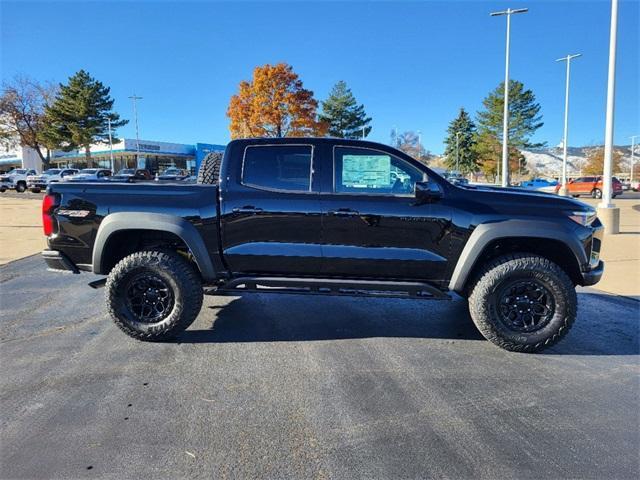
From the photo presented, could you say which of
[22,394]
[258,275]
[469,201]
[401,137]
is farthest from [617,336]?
[401,137]

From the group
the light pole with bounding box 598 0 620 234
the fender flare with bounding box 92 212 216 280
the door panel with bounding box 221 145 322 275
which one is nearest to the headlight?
the door panel with bounding box 221 145 322 275

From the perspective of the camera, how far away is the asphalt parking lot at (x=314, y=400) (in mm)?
2525

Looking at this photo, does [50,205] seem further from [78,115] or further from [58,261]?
[78,115]

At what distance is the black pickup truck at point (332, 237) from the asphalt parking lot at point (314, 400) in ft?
1.63

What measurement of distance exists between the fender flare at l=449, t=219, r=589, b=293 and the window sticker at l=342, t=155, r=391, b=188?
0.95m

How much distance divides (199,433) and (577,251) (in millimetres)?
3463

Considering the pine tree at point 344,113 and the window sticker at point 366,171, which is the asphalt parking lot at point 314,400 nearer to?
the window sticker at point 366,171

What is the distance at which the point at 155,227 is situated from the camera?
4113 mm

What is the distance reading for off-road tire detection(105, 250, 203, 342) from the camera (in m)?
4.16

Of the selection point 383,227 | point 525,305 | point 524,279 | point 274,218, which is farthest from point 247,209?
point 525,305

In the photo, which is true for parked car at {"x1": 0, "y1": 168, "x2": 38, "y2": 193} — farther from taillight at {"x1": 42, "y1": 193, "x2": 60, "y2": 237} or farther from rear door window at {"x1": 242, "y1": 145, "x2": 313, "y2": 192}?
rear door window at {"x1": 242, "y1": 145, "x2": 313, "y2": 192}

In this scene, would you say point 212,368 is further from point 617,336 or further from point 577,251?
point 617,336

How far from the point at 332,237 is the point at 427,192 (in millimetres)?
949

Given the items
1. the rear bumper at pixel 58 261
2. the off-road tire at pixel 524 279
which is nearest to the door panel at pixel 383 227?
the off-road tire at pixel 524 279
